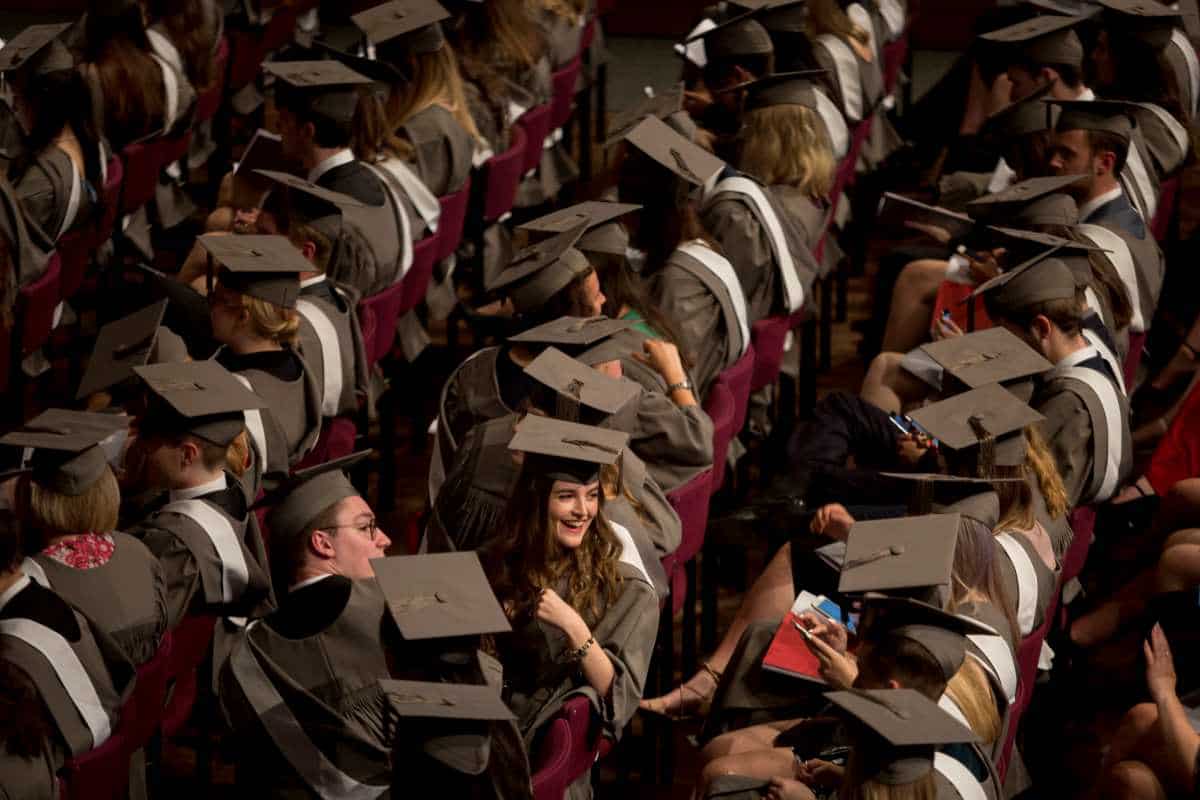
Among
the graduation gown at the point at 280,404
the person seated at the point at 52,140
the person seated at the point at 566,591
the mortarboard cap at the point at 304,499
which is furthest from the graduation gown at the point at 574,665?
the person seated at the point at 52,140

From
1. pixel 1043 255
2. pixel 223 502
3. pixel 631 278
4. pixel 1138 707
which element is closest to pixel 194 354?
pixel 223 502

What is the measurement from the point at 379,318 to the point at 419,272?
46 cm

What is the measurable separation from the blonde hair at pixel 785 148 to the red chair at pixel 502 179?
967mm

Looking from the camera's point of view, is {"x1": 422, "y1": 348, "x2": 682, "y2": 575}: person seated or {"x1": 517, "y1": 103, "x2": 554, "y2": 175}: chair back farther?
{"x1": 517, "y1": 103, "x2": 554, "y2": 175}: chair back

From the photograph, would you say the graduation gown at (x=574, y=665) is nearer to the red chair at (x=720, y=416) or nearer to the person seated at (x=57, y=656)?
the person seated at (x=57, y=656)

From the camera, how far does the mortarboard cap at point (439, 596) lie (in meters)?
3.57

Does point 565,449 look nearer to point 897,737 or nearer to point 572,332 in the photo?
point 572,332

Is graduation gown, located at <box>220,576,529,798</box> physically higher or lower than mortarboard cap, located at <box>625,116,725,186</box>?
lower

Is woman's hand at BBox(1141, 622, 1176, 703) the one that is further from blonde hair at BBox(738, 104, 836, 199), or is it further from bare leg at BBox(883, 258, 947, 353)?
blonde hair at BBox(738, 104, 836, 199)

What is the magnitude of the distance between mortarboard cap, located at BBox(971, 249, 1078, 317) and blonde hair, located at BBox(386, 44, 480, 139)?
83.2 inches

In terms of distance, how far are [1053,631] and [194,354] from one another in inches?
92.7

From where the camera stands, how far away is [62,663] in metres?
3.93

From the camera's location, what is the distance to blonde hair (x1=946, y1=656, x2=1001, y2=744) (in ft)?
12.1

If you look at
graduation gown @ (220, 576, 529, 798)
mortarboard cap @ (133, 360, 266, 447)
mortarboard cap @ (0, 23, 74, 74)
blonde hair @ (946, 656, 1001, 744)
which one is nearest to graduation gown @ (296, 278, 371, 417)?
mortarboard cap @ (133, 360, 266, 447)
